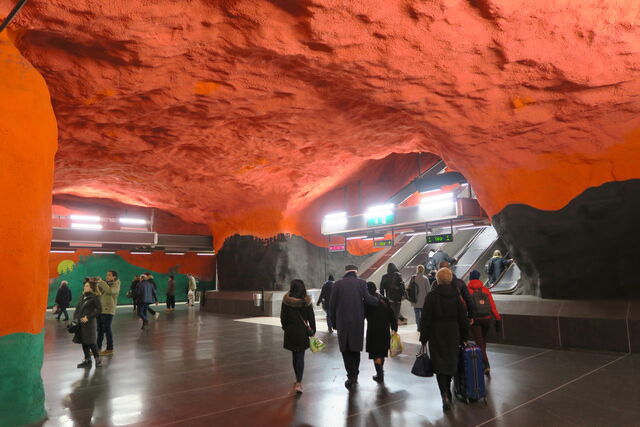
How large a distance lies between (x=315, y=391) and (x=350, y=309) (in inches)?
42.6

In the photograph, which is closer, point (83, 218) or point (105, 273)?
point (83, 218)

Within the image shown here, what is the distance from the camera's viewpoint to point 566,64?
562 centimetres

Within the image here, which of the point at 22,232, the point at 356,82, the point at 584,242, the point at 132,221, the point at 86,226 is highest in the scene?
the point at 356,82

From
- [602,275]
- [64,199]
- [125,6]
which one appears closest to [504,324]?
[602,275]

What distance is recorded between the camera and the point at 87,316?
21.2ft

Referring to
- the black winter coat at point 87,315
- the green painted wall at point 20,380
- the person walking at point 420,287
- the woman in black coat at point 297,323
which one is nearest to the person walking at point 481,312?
the woman in black coat at point 297,323

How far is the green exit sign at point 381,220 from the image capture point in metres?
13.4

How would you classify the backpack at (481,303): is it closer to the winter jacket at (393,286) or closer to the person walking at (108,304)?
the winter jacket at (393,286)

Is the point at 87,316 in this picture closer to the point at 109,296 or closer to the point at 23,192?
the point at 109,296

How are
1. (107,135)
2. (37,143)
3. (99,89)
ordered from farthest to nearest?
(107,135)
(99,89)
(37,143)

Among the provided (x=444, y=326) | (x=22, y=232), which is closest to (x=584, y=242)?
(x=444, y=326)

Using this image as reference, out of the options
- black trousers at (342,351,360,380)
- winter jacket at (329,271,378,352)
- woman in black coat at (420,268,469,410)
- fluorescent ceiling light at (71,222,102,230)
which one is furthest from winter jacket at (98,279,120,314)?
fluorescent ceiling light at (71,222,102,230)

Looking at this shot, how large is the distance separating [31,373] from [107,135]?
5.88 m

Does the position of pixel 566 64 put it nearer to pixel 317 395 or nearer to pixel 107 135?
pixel 317 395
